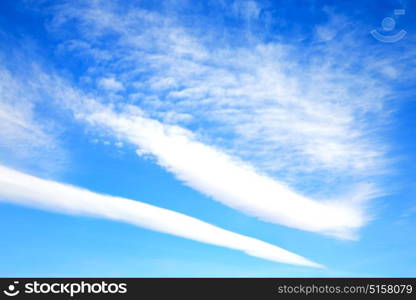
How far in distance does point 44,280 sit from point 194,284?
11.6 m

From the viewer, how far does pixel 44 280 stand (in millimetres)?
28047

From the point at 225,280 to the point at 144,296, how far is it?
6363 millimetres

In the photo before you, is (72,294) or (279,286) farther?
(279,286)

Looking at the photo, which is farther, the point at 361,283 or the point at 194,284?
the point at 361,283

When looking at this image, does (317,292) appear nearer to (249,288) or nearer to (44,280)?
(249,288)

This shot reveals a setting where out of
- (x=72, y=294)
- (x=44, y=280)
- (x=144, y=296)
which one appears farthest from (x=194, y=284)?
(x=44, y=280)

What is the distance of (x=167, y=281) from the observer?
2817cm

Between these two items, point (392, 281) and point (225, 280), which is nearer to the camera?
→ point (225, 280)

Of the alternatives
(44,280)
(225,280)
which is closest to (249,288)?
(225,280)

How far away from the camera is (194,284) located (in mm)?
27984

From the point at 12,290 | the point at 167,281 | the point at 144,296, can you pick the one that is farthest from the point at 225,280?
the point at 12,290

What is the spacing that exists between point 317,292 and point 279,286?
3430 millimetres

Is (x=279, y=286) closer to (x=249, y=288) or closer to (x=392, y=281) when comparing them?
(x=249, y=288)

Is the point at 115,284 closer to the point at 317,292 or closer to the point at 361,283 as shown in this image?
the point at 317,292
